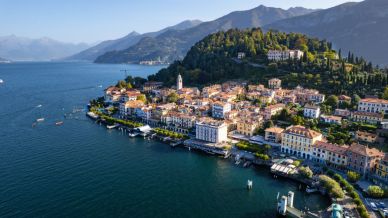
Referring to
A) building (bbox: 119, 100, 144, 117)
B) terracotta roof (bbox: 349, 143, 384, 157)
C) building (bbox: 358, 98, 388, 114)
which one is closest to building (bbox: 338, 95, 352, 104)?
building (bbox: 358, 98, 388, 114)

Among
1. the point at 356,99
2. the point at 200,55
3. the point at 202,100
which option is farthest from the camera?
the point at 200,55

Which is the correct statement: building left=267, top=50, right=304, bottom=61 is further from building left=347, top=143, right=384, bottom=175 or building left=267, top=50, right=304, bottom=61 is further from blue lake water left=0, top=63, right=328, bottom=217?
blue lake water left=0, top=63, right=328, bottom=217

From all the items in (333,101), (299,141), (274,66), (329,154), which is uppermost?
(274,66)

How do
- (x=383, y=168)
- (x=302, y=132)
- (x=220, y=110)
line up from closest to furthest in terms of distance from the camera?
(x=383, y=168), (x=302, y=132), (x=220, y=110)

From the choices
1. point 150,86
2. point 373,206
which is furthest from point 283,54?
point 373,206

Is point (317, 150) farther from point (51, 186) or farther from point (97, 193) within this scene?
point (51, 186)

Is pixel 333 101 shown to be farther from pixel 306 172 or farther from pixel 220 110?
pixel 306 172

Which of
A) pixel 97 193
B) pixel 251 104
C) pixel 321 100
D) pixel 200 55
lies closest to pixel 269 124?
pixel 251 104
